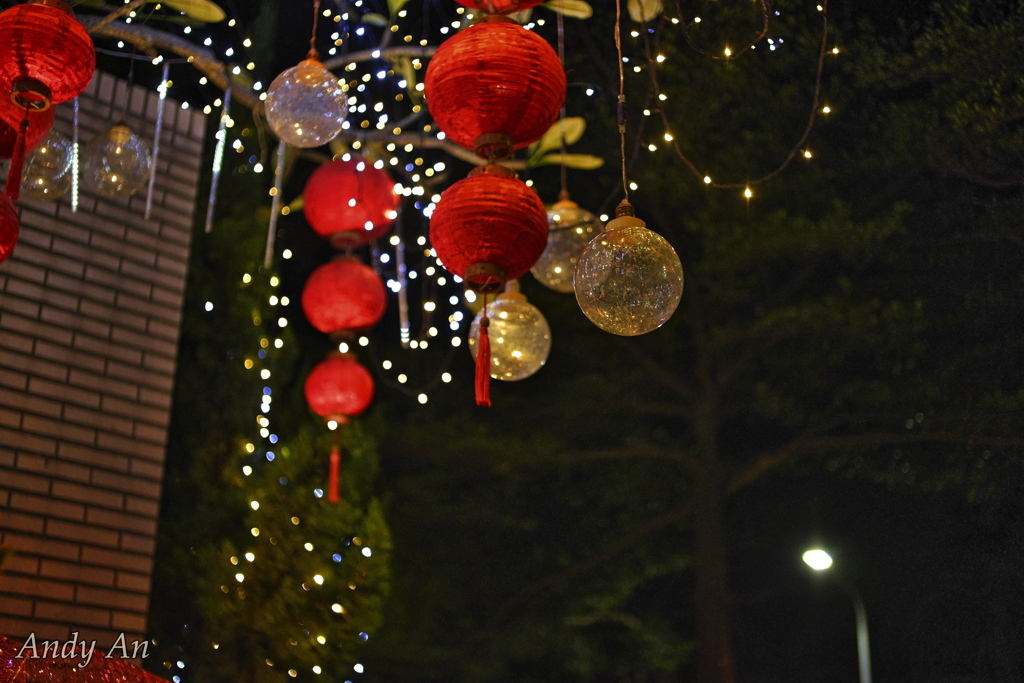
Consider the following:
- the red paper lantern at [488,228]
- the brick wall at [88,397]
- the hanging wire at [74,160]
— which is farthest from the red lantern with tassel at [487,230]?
the brick wall at [88,397]

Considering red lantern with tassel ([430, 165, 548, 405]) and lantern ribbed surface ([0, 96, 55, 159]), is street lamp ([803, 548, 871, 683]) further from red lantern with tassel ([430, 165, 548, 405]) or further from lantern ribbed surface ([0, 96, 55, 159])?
lantern ribbed surface ([0, 96, 55, 159])

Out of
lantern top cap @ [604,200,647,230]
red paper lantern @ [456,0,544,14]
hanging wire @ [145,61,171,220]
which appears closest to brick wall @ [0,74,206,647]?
hanging wire @ [145,61,171,220]

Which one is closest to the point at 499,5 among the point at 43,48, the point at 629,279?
the point at 629,279

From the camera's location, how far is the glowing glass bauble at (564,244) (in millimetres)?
3275

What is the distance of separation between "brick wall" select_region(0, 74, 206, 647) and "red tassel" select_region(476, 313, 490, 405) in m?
2.02

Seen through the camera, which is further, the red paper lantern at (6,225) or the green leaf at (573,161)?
the green leaf at (573,161)

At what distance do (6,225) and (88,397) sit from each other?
4.81ft

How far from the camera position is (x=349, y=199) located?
12.9 feet

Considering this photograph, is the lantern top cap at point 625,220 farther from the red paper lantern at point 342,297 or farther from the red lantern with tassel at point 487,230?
the red paper lantern at point 342,297

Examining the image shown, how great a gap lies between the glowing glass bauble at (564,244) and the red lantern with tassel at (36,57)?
1440 mm

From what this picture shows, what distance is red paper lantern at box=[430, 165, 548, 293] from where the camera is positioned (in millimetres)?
2354

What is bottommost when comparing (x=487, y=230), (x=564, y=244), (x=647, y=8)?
(x=487, y=230)

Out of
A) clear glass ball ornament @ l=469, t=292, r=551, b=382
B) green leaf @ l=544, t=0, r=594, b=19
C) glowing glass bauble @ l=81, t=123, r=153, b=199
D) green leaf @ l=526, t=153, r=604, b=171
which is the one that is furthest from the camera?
green leaf @ l=526, t=153, r=604, b=171

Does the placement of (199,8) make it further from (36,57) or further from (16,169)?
(16,169)
